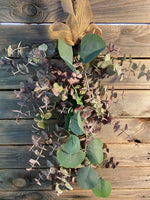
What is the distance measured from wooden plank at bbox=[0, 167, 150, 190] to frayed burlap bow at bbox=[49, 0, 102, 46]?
26.7 inches

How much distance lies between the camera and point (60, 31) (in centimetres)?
60

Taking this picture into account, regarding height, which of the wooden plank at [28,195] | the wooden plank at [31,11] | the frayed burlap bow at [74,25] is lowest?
the wooden plank at [28,195]

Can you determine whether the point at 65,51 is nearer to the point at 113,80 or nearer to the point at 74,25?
the point at 74,25

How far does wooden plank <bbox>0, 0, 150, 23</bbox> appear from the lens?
0.73 m

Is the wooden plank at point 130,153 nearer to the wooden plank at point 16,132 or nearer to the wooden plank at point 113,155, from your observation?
the wooden plank at point 113,155

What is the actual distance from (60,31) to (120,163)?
2.28 feet

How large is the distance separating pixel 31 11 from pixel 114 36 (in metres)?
0.38

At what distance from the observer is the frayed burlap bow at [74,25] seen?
1.92ft

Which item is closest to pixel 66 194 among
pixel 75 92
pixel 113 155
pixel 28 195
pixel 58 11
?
pixel 28 195

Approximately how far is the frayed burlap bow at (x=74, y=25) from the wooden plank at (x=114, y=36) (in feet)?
0.49

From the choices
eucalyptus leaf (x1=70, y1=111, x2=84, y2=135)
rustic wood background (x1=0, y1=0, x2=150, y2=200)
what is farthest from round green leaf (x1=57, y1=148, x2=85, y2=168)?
rustic wood background (x1=0, y1=0, x2=150, y2=200)

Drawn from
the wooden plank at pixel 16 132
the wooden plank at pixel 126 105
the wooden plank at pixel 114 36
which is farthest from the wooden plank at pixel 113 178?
the wooden plank at pixel 114 36

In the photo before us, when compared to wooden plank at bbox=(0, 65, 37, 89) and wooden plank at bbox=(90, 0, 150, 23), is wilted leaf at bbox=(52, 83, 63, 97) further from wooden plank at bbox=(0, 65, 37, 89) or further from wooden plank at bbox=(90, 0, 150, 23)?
wooden plank at bbox=(90, 0, 150, 23)

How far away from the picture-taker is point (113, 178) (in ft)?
2.99
